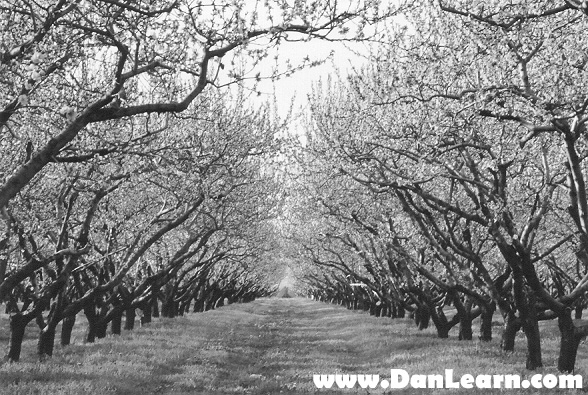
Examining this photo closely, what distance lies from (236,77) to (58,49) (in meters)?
3.68

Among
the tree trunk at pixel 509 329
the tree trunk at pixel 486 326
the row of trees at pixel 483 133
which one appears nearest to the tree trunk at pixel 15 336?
the row of trees at pixel 483 133

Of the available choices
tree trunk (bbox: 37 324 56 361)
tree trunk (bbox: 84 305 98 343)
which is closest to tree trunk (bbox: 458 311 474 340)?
tree trunk (bbox: 84 305 98 343)

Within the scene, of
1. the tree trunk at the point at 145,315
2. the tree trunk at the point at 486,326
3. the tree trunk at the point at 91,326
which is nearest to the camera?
the tree trunk at the point at 486,326

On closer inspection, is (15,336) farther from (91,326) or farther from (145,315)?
(145,315)

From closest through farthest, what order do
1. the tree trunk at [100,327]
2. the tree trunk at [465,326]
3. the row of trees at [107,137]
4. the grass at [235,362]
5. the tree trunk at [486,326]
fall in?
1. the row of trees at [107,137]
2. the grass at [235,362]
3. the tree trunk at [486,326]
4. the tree trunk at [100,327]
5. the tree trunk at [465,326]

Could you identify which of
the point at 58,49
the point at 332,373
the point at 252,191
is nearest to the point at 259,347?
the point at 252,191

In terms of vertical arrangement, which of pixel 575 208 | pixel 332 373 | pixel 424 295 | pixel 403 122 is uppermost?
pixel 403 122

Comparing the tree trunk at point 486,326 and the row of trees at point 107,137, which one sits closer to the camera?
the row of trees at point 107,137

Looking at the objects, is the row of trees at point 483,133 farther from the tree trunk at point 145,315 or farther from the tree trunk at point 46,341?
the tree trunk at point 145,315

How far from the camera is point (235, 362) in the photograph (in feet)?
70.4

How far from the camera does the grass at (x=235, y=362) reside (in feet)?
49.4

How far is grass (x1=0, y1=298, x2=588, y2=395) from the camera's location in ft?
49.4

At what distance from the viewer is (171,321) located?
37.6 m

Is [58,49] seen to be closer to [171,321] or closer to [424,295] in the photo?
[424,295]
